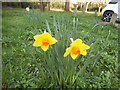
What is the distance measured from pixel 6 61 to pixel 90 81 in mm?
1015

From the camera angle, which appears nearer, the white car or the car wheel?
the white car

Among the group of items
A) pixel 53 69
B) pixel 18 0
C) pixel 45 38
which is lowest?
pixel 53 69

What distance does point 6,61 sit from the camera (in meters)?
1.51

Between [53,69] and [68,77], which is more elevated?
[53,69]

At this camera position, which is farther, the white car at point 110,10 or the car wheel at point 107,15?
the car wheel at point 107,15

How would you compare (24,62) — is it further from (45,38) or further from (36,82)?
(45,38)

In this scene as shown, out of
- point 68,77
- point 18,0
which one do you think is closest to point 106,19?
point 68,77

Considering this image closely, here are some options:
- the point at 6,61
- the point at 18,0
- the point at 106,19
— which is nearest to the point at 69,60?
the point at 6,61

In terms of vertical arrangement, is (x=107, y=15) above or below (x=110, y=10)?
below

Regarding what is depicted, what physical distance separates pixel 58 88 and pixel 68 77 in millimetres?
128

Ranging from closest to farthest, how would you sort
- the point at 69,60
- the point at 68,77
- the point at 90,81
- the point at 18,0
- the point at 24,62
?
the point at 69,60 → the point at 68,77 → the point at 90,81 → the point at 24,62 → the point at 18,0

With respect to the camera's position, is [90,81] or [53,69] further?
[90,81]

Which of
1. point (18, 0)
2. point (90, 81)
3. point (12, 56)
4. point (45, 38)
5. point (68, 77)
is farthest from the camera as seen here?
point (18, 0)

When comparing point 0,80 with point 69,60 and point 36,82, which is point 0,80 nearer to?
point 36,82
